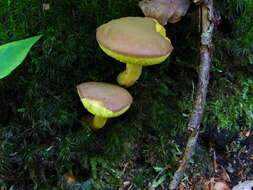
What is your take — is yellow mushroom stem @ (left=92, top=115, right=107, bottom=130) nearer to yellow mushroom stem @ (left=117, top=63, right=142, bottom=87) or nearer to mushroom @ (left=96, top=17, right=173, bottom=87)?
yellow mushroom stem @ (left=117, top=63, right=142, bottom=87)

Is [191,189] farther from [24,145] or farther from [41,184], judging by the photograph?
[24,145]

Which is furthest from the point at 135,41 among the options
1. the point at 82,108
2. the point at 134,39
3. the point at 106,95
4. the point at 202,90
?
the point at 82,108

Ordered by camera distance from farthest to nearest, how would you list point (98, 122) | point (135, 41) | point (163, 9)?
point (98, 122), point (163, 9), point (135, 41)

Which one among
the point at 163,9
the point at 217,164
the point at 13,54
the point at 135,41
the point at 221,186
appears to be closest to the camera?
the point at 13,54

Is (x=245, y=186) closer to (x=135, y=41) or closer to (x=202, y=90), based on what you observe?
(x=202, y=90)

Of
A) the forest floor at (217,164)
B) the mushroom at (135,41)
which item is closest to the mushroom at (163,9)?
the mushroom at (135,41)

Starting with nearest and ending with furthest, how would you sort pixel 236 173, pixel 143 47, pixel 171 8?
pixel 143 47 → pixel 171 8 → pixel 236 173

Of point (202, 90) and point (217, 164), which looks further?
point (217, 164)

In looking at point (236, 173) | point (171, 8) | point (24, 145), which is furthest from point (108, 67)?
point (236, 173)
